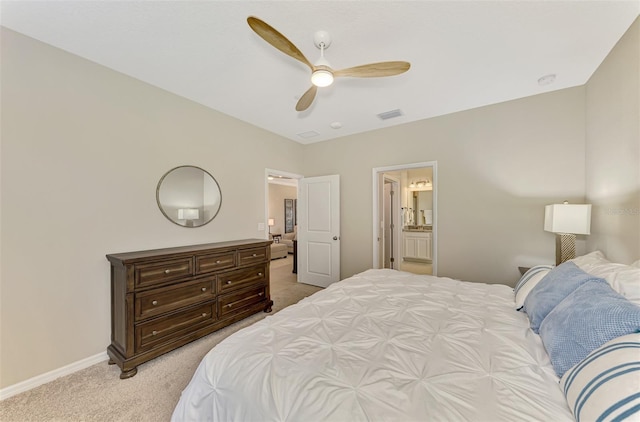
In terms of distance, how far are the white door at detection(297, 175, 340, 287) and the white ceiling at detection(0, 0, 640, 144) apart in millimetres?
1841

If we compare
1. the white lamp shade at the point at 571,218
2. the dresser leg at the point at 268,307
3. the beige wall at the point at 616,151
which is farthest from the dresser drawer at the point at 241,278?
the beige wall at the point at 616,151

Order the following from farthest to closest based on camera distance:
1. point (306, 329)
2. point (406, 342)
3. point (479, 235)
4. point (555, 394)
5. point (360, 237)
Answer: point (360, 237) < point (479, 235) < point (306, 329) < point (406, 342) < point (555, 394)

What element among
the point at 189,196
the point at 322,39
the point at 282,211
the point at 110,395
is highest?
the point at 322,39

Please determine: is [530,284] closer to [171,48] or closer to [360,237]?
[360,237]

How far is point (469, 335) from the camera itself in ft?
4.25

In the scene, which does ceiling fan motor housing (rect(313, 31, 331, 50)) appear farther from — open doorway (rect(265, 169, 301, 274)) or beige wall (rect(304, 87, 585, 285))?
open doorway (rect(265, 169, 301, 274))

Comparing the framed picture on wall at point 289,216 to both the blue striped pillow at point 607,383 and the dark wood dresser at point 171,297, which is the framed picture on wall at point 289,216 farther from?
the blue striped pillow at point 607,383

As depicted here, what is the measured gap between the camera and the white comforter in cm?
86

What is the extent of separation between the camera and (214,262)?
8.89 feet

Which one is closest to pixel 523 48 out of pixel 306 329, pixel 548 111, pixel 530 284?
pixel 548 111

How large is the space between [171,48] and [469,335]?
3019 mm

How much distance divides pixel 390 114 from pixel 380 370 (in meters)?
A: 3.28

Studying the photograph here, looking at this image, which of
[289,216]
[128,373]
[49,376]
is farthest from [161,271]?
[289,216]

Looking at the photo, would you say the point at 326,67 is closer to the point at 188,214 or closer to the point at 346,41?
the point at 346,41
